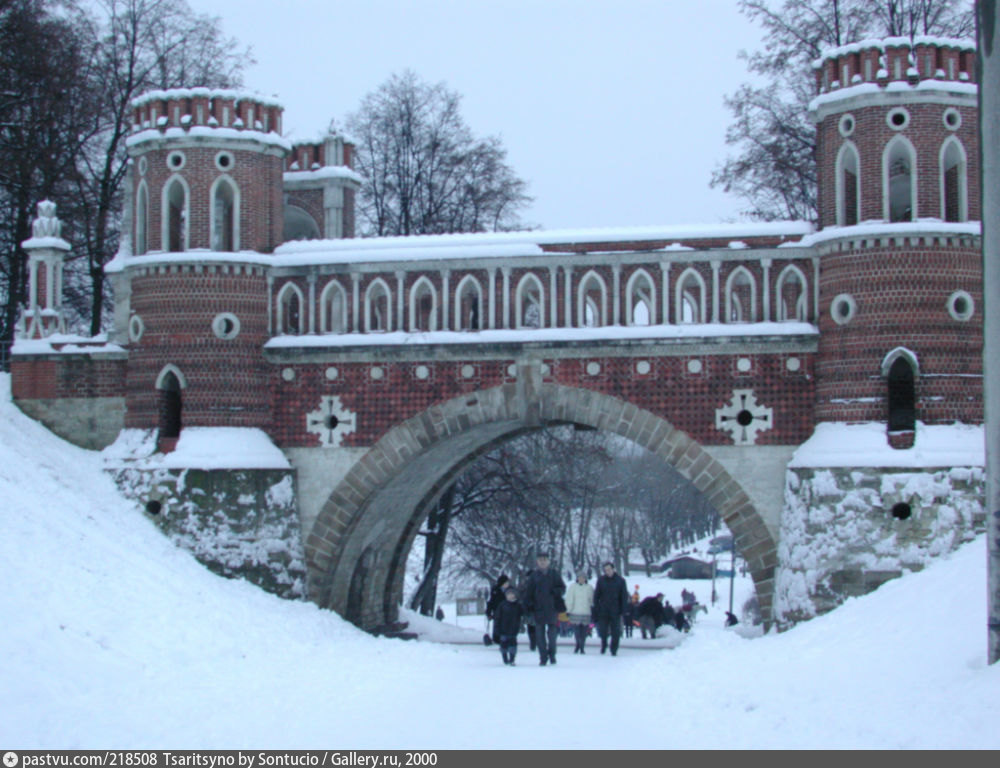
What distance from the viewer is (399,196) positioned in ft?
109

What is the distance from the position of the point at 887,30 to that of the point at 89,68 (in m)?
16.0

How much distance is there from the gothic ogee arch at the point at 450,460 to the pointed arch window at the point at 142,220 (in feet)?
14.1

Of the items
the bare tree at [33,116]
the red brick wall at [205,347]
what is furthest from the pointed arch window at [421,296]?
the bare tree at [33,116]

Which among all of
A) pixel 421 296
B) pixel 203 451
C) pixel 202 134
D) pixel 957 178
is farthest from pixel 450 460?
pixel 957 178

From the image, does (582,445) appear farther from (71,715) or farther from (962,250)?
(71,715)

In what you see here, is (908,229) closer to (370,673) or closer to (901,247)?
(901,247)

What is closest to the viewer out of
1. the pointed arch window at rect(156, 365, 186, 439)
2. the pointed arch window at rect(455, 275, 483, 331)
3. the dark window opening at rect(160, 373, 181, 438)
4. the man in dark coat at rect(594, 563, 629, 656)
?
the man in dark coat at rect(594, 563, 629, 656)

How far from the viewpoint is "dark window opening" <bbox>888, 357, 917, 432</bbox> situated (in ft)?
58.2

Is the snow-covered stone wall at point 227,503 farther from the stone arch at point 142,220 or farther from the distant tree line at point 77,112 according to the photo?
the distant tree line at point 77,112

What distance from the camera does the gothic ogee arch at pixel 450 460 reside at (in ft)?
60.0

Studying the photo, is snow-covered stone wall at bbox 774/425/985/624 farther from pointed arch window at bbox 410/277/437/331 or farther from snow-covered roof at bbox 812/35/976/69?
pointed arch window at bbox 410/277/437/331

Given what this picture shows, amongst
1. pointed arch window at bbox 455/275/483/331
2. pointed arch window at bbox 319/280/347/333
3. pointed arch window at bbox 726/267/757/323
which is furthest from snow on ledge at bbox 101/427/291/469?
pointed arch window at bbox 726/267/757/323

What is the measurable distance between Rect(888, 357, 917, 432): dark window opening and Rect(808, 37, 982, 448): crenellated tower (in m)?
0.01

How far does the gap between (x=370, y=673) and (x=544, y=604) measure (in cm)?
252
